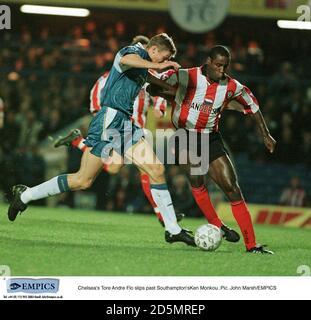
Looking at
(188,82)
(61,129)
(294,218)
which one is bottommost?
(294,218)

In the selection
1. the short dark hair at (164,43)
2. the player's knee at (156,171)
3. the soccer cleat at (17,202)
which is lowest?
the soccer cleat at (17,202)

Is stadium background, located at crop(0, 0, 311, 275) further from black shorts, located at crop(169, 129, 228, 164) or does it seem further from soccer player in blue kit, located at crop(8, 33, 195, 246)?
soccer player in blue kit, located at crop(8, 33, 195, 246)

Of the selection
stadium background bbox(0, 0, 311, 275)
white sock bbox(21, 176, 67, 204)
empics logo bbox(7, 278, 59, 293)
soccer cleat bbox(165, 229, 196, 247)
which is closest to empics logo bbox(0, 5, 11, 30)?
white sock bbox(21, 176, 67, 204)

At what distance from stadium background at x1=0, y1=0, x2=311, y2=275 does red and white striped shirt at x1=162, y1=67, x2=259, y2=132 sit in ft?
9.73

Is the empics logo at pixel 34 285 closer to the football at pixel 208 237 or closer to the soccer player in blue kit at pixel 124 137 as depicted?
the soccer player in blue kit at pixel 124 137

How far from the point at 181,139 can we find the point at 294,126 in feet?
14.6

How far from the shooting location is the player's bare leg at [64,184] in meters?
6.16

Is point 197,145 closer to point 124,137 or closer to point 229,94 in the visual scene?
point 229,94

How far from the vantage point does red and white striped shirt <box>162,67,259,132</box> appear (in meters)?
6.49

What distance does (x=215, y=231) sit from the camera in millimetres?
6238

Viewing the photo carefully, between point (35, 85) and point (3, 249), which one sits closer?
point (3, 249)

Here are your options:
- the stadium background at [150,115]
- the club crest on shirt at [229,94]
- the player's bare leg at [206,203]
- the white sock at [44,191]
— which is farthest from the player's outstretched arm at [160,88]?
the stadium background at [150,115]

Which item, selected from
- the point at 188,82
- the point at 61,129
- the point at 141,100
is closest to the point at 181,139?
the point at 188,82
